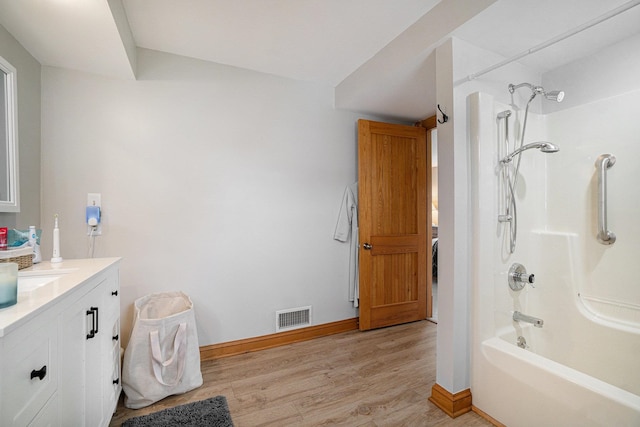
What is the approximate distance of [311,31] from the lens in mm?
1965

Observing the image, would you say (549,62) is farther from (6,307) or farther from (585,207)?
(6,307)

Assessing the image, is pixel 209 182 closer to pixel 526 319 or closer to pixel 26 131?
pixel 26 131

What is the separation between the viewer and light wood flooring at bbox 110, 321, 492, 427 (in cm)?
166

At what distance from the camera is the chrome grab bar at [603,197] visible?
178 cm

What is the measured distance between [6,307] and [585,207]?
2898mm

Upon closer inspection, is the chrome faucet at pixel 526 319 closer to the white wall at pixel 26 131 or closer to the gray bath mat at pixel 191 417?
the gray bath mat at pixel 191 417

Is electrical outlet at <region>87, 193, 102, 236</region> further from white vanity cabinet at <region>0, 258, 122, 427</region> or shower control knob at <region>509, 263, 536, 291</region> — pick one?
shower control knob at <region>509, 263, 536, 291</region>

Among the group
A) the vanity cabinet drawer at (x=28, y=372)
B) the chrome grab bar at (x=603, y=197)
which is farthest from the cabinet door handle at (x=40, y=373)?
the chrome grab bar at (x=603, y=197)

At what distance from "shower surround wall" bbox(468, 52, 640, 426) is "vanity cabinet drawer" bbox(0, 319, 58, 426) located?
196cm

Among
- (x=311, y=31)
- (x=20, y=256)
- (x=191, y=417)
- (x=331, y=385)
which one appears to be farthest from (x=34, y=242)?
(x=311, y=31)

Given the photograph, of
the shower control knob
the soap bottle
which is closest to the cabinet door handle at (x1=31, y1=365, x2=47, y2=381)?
the soap bottle

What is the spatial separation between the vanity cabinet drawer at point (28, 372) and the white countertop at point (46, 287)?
0.04 m

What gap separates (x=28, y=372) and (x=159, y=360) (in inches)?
41.5

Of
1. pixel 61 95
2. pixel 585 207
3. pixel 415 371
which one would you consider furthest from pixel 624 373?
pixel 61 95
